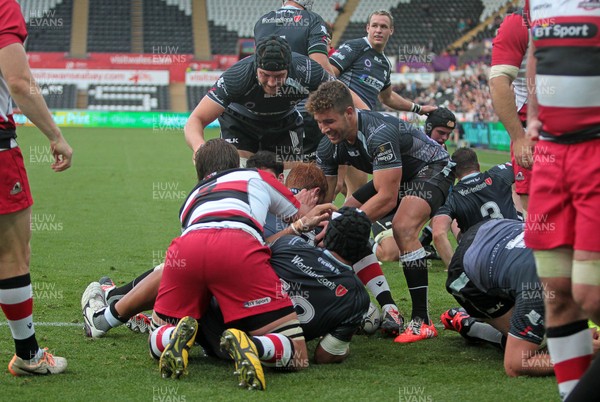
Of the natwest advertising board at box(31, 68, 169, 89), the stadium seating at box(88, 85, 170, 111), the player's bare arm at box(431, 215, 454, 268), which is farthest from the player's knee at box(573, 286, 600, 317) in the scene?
the natwest advertising board at box(31, 68, 169, 89)

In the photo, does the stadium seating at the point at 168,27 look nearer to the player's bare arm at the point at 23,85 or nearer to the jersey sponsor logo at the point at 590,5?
the player's bare arm at the point at 23,85

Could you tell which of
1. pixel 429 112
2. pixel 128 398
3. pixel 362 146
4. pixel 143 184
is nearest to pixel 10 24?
pixel 128 398

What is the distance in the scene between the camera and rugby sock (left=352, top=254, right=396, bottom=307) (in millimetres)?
6454

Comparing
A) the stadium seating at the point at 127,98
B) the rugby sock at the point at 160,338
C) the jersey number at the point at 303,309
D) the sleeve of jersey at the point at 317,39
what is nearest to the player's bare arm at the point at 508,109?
the jersey number at the point at 303,309

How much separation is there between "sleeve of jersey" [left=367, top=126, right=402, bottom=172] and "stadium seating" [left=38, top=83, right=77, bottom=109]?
39102mm

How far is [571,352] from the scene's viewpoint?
12.2 ft

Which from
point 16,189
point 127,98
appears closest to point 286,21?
point 16,189

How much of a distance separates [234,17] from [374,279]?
45.6 m

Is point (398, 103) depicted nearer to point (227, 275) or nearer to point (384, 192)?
point (384, 192)

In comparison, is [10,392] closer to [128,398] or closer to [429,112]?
[128,398]

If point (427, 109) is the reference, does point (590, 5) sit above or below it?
above

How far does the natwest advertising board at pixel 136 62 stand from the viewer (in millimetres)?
45281

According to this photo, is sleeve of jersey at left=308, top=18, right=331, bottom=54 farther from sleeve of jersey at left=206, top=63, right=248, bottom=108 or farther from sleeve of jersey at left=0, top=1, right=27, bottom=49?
sleeve of jersey at left=0, top=1, right=27, bottom=49

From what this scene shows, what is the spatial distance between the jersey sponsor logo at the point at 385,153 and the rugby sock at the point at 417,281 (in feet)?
2.47
